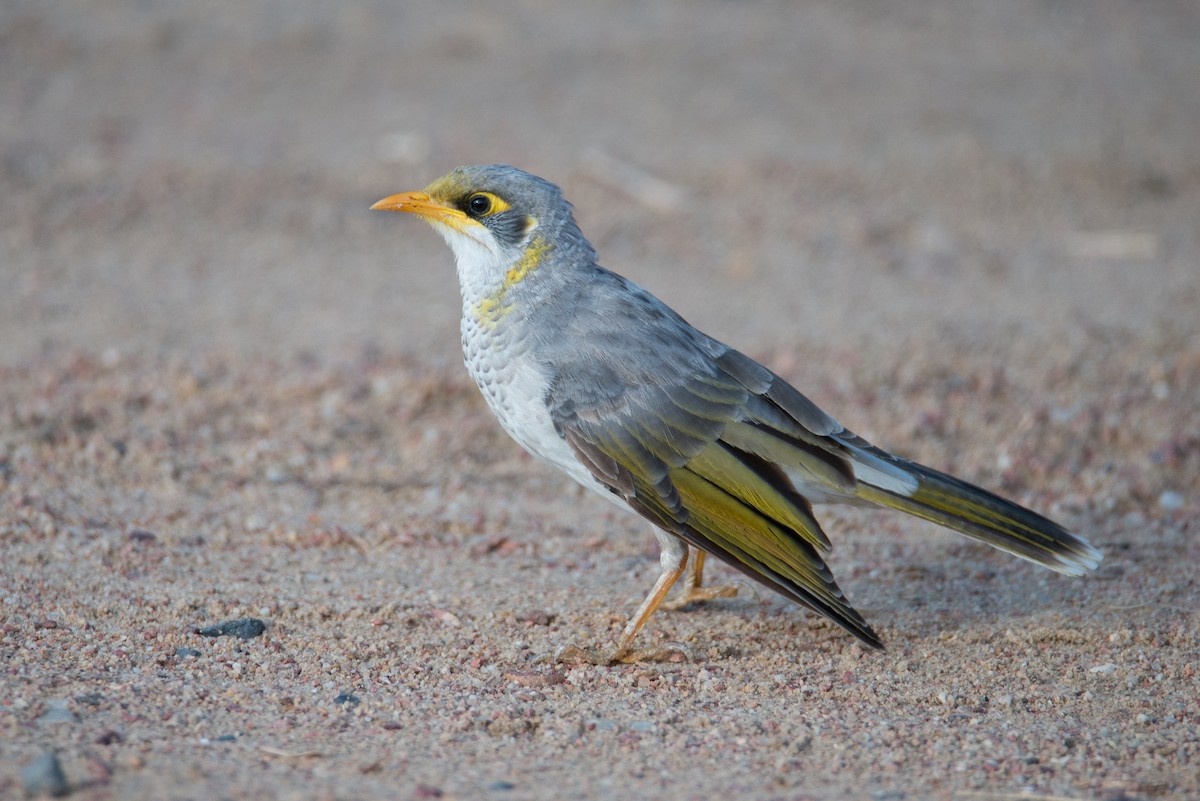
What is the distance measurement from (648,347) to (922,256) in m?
6.24

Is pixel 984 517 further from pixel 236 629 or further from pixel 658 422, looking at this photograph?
pixel 236 629

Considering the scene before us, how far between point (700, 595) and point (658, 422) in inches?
44.3

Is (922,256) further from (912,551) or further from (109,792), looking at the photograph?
(109,792)

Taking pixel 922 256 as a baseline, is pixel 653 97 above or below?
above

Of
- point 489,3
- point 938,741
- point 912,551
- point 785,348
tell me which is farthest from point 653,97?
point 938,741

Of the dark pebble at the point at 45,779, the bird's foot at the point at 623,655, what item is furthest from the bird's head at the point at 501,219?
the dark pebble at the point at 45,779

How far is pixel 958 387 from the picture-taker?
8.70m

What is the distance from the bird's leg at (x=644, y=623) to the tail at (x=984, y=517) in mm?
851

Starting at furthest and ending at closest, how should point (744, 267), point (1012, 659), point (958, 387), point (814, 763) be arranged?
point (744, 267)
point (958, 387)
point (1012, 659)
point (814, 763)

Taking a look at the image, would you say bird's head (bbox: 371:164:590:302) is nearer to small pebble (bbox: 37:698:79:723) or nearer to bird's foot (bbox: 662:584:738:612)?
bird's foot (bbox: 662:584:738:612)

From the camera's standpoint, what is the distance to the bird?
17.8 feet

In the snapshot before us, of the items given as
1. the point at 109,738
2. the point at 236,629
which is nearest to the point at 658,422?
the point at 236,629

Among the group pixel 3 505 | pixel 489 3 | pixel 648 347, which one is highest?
pixel 489 3

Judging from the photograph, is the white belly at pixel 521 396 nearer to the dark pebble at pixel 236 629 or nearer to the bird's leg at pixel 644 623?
the bird's leg at pixel 644 623
